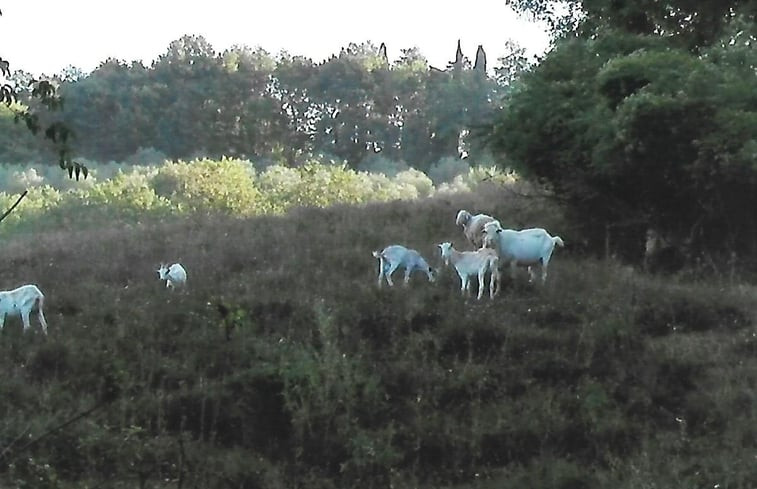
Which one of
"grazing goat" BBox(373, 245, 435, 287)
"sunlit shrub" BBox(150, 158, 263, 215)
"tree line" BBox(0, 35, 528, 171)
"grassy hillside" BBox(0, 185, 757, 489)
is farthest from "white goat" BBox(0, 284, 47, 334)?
"tree line" BBox(0, 35, 528, 171)

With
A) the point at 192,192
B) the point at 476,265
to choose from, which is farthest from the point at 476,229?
the point at 192,192

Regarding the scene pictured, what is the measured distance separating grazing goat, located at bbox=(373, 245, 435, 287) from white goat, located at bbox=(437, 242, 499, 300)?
1.95 feet

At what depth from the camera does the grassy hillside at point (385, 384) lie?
10516 millimetres

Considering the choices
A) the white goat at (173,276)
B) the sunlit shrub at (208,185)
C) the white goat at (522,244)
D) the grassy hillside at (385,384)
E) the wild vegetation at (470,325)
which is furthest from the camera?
the sunlit shrub at (208,185)

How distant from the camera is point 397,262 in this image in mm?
15273

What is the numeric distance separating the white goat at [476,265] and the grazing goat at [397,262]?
60 centimetres

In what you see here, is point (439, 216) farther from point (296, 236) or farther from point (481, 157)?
point (481, 157)

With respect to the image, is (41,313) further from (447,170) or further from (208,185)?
(447,170)

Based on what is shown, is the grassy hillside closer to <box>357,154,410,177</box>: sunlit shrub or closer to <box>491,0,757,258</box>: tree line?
<box>491,0,757,258</box>: tree line

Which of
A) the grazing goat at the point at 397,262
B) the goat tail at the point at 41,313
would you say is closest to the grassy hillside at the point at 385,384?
the goat tail at the point at 41,313

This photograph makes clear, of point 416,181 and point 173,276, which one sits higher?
point 416,181

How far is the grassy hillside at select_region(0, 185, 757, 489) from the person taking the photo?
10516mm

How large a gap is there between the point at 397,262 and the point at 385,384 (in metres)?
3.42

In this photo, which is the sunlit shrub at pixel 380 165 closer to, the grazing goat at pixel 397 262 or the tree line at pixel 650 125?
the tree line at pixel 650 125
